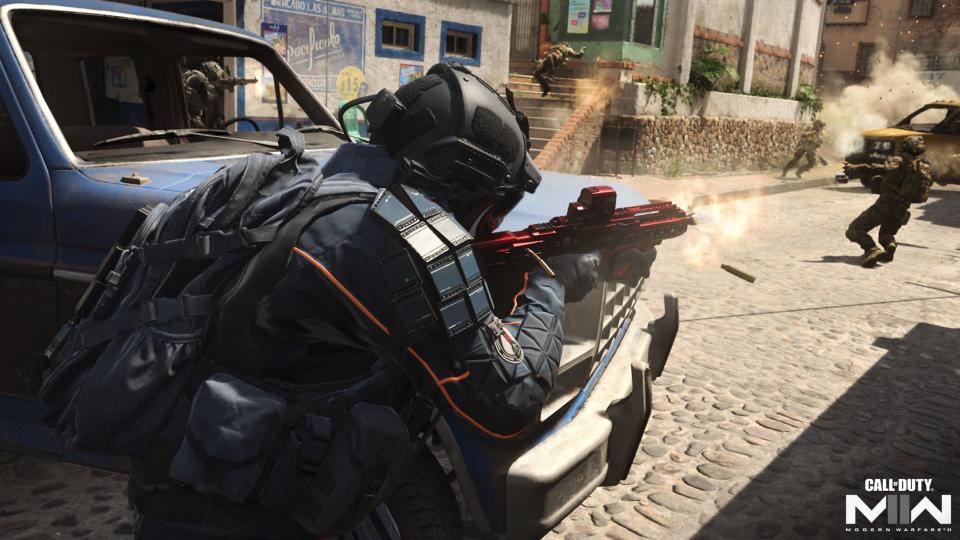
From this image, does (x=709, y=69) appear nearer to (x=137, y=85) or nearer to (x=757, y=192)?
(x=757, y=192)

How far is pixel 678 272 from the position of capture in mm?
8141

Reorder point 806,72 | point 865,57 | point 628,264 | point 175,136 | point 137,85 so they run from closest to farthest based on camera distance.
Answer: point 628,264
point 175,136
point 137,85
point 806,72
point 865,57

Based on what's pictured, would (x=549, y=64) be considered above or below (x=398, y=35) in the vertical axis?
below

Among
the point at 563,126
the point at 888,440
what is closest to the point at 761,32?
the point at 563,126

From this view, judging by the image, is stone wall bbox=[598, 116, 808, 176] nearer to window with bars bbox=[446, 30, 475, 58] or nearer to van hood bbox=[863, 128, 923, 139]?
van hood bbox=[863, 128, 923, 139]

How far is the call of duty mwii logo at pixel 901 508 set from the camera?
332cm

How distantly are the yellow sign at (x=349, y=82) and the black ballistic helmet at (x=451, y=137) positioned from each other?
11.7m

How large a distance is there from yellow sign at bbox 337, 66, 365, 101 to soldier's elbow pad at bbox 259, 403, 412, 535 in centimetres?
1199

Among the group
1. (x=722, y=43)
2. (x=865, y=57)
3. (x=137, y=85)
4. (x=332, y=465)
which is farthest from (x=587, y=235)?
(x=865, y=57)

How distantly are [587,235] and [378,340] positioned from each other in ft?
3.67

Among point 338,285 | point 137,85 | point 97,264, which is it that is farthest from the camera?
point 137,85

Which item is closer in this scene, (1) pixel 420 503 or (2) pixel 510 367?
(2) pixel 510 367

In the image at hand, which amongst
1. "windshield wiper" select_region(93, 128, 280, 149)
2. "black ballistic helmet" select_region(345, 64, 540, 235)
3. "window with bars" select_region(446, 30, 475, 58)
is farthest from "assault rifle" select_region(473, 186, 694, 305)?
"window with bars" select_region(446, 30, 475, 58)

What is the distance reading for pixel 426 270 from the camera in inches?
65.1
